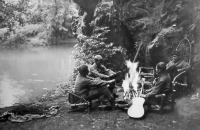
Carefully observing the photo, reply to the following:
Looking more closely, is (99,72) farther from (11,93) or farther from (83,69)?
(11,93)

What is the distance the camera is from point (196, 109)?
21.1ft

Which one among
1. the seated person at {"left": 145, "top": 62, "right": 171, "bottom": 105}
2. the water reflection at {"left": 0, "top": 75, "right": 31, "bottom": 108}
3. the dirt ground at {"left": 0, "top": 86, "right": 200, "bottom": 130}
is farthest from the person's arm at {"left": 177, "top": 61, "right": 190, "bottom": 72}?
the water reflection at {"left": 0, "top": 75, "right": 31, "bottom": 108}

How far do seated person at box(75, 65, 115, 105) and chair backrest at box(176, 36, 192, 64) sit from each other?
4117mm

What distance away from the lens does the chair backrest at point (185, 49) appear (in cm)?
819

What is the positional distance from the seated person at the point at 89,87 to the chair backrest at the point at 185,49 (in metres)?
4.12

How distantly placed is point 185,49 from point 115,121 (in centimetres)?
491

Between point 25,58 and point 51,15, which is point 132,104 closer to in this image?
point 25,58

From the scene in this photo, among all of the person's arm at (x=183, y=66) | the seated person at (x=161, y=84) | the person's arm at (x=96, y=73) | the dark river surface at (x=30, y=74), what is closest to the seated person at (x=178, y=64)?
the person's arm at (x=183, y=66)

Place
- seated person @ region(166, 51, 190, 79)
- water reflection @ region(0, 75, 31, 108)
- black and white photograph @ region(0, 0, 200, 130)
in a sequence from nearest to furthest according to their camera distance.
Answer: black and white photograph @ region(0, 0, 200, 130), seated person @ region(166, 51, 190, 79), water reflection @ region(0, 75, 31, 108)

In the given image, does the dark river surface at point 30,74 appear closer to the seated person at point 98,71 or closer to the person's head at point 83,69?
the seated person at point 98,71

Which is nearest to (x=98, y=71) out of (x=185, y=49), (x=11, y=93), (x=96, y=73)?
(x=96, y=73)

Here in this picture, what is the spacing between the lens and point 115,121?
5914mm

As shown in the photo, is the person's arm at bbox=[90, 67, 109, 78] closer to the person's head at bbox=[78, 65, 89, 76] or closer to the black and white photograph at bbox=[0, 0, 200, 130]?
the black and white photograph at bbox=[0, 0, 200, 130]

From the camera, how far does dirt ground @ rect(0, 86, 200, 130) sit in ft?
18.0
